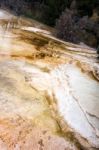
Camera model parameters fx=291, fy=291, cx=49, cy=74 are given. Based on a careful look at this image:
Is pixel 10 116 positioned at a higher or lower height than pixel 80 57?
higher

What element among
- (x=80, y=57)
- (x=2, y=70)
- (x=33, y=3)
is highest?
(x=2, y=70)

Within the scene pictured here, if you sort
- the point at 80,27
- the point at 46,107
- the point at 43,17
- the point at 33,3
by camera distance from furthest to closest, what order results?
the point at 33,3
the point at 43,17
the point at 80,27
the point at 46,107

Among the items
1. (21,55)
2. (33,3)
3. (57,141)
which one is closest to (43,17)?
(33,3)

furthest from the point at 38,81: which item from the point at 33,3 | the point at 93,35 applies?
the point at 33,3

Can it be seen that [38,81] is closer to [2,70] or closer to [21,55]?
[2,70]

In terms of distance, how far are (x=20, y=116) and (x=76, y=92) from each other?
1.26 m

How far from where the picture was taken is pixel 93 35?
970 centimetres

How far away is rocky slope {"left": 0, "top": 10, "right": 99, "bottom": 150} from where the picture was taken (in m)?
2.98

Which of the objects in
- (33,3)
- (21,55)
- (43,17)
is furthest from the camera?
(33,3)

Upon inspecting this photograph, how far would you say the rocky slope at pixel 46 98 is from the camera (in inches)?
117

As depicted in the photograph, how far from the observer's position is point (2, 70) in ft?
14.1

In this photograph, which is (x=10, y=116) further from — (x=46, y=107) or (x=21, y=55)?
(x=21, y=55)

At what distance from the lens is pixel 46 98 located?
150 inches

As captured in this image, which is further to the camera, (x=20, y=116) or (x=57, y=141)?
(x=20, y=116)
